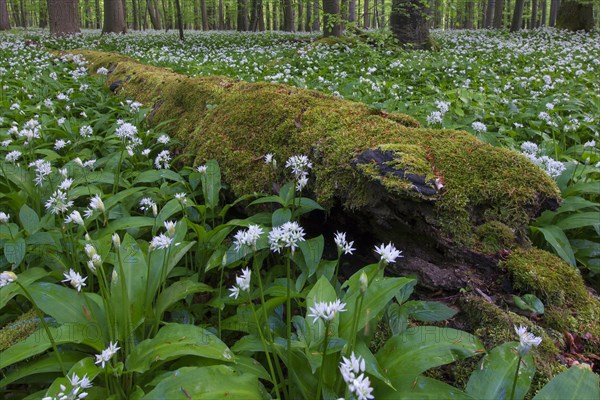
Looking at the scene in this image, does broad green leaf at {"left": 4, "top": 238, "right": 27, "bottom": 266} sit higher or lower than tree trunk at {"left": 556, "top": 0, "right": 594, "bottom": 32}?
lower

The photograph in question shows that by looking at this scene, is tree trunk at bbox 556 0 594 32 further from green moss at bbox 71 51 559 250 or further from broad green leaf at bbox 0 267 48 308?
broad green leaf at bbox 0 267 48 308

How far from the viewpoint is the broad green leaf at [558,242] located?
207 cm

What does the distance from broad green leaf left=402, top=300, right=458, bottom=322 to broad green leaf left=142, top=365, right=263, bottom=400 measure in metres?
0.72

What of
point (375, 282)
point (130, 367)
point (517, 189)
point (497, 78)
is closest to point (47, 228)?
point (130, 367)

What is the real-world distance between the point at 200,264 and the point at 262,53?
1105cm

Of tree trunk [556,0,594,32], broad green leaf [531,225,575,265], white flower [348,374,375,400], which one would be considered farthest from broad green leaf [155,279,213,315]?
tree trunk [556,0,594,32]

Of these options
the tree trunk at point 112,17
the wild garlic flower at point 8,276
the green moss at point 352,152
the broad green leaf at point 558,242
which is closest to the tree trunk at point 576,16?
the green moss at point 352,152

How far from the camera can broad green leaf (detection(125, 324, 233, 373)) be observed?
4.93ft

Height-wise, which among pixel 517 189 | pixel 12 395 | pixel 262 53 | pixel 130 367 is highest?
pixel 262 53

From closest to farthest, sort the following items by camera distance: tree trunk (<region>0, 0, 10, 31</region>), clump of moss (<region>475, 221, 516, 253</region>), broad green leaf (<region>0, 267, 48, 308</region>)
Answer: broad green leaf (<region>0, 267, 48, 308</region>) < clump of moss (<region>475, 221, 516, 253</region>) < tree trunk (<region>0, 0, 10, 31</region>)

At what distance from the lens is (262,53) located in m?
12.3

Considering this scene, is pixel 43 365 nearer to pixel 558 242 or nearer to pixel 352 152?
pixel 352 152

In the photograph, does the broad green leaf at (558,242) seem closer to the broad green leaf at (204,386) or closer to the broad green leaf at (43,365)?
the broad green leaf at (204,386)

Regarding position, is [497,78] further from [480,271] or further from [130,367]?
[130,367]
